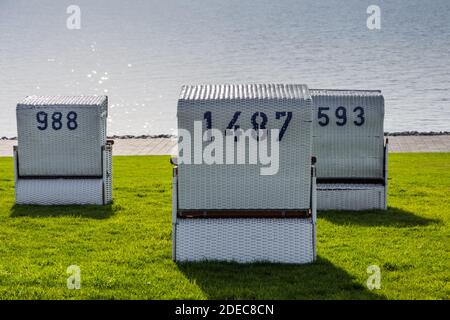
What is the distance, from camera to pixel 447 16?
137375 millimetres

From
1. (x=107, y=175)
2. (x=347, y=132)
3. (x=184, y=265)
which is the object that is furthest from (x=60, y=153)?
(x=184, y=265)

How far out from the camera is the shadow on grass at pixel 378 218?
17.3 m

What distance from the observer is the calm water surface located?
182 feet

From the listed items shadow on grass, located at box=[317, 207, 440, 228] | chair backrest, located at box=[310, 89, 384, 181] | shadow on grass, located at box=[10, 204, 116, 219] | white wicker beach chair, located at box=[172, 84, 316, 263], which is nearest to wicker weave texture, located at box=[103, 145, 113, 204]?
shadow on grass, located at box=[10, 204, 116, 219]

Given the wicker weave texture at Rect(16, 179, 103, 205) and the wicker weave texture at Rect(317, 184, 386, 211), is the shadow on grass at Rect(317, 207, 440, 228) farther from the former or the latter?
the wicker weave texture at Rect(16, 179, 103, 205)

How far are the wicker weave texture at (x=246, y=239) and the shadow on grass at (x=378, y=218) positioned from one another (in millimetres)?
3953

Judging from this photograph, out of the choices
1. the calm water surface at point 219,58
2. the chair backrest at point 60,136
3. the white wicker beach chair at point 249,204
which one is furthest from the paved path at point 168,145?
the white wicker beach chair at point 249,204

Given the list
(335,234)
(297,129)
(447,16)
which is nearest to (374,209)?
(335,234)

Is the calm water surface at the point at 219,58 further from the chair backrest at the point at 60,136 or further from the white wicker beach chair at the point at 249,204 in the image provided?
the white wicker beach chair at the point at 249,204

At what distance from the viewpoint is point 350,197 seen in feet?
62.3
